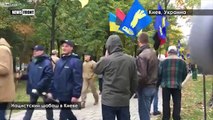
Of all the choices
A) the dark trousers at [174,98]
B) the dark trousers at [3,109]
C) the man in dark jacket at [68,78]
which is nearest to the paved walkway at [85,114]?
the dark trousers at [174,98]

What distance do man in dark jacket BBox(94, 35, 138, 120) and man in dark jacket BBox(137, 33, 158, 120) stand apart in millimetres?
1551

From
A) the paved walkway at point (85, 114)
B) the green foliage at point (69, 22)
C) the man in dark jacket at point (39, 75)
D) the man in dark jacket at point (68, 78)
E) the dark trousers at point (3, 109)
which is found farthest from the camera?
the green foliage at point (69, 22)

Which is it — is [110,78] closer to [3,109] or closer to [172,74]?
[3,109]

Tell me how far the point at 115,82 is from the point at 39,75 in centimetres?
279

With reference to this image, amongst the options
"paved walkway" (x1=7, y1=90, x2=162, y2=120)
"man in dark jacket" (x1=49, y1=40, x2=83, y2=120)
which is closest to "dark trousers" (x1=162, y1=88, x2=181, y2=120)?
"paved walkway" (x1=7, y1=90, x2=162, y2=120)

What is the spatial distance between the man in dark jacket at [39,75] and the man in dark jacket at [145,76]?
1860mm

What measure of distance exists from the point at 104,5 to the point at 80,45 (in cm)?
394

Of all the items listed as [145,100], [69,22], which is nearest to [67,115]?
[145,100]

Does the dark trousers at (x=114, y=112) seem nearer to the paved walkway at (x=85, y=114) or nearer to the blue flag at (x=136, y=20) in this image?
the paved walkway at (x=85, y=114)

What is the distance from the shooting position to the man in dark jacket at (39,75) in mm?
8711

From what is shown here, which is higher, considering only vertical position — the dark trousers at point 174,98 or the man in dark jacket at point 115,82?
the man in dark jacket at point 115,82

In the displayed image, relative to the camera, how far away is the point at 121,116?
21.5 ft

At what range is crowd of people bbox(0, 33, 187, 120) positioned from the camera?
6.42m

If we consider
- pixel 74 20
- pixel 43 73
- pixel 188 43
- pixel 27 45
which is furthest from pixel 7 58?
pixel 27 45
